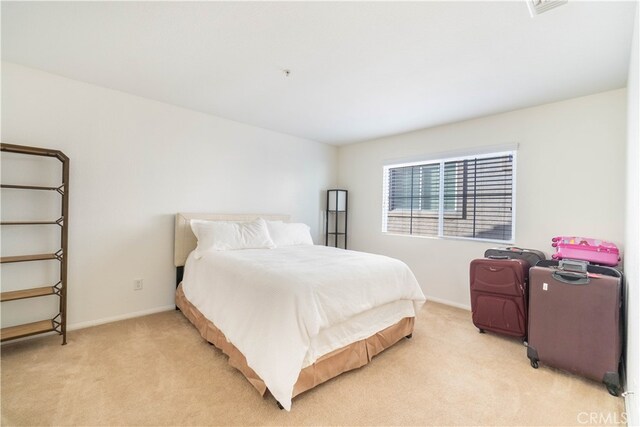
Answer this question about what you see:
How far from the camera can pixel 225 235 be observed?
3.04 metres

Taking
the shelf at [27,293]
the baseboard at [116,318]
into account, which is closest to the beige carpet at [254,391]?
the baseboard at [116,318]

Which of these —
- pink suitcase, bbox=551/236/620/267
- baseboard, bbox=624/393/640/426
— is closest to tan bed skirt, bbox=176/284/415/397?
baseboard, bbox=624/393/640/426

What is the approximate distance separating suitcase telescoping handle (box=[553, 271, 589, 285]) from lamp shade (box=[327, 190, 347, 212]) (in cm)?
300

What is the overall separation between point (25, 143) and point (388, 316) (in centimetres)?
344

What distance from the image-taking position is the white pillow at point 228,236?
2.95 meters

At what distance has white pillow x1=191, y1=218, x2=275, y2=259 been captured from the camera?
295cm

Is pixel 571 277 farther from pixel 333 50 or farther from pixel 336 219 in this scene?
pixel 336 219

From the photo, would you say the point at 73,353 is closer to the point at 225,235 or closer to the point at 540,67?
the point at 225,235

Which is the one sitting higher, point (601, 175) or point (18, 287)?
point (601, 175)

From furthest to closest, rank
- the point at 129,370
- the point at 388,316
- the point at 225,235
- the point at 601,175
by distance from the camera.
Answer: the point at 225,235 → the point at 601,175 → the point at 388,316 → the point at 129,370

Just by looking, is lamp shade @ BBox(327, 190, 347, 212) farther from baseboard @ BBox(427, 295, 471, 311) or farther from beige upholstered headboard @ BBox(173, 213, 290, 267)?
beige upholstered headboard @ BBox(173, 213, 290, 267)

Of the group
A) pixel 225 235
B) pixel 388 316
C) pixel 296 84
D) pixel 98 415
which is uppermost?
pixel 296 84

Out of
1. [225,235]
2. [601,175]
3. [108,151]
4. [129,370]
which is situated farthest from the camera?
[225,235]

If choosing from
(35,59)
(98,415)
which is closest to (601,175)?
(98,415)
